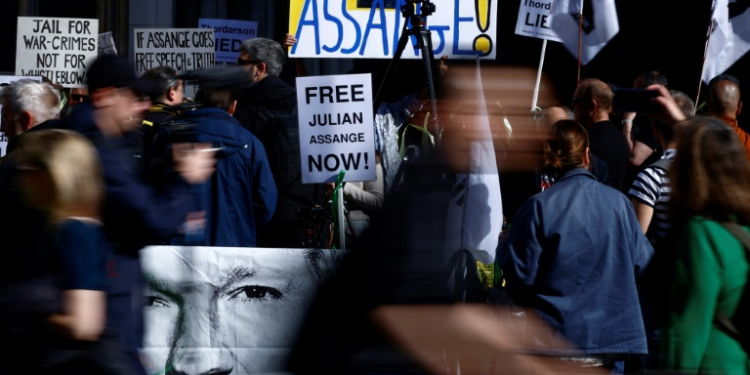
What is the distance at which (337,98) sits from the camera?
744 cm

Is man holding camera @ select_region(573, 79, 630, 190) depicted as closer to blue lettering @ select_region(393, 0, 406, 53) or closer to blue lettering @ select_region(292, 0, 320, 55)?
blue lettering @ select_region(393, 0, 406, 53)

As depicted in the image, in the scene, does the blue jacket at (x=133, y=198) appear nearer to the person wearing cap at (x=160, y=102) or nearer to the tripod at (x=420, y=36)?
the person wearing cap at (x=160, y=102)

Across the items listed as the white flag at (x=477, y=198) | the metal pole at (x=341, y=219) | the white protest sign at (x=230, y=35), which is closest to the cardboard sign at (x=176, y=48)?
the white protest sign at (x=230, y=35)

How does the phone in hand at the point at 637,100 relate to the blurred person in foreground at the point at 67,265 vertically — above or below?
above

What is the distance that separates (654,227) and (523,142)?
3046 millimetres

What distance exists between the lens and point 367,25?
8508 millimetres

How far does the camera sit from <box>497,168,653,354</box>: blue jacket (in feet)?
13.7

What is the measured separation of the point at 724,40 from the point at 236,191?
4.52 metres

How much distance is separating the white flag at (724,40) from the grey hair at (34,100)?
190 inches

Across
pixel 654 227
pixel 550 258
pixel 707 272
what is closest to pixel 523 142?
pixel 707 272

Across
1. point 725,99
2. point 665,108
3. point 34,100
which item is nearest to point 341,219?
point 34,100

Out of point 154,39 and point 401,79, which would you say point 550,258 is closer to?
point 154,39

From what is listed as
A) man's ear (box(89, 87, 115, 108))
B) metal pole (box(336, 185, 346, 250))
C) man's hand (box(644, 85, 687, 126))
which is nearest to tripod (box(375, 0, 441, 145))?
metal pole (box(336, 185, 346, 250))

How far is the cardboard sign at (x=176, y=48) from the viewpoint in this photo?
10.0m
